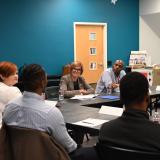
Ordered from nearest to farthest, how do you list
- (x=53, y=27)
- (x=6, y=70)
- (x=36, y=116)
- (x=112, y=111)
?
(x=36, y=116) < (x=112, y=111) < (x=6, y=70) < (x=53, y=27)

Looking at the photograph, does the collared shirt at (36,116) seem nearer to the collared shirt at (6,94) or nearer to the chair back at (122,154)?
the chair back at (122,154)

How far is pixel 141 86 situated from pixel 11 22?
5.35 m

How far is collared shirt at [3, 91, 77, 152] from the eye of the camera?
2.04m

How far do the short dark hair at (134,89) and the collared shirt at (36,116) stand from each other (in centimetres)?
57

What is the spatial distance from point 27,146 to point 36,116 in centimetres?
23

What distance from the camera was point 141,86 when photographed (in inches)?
65.0

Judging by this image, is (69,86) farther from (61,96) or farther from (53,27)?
(53,27)

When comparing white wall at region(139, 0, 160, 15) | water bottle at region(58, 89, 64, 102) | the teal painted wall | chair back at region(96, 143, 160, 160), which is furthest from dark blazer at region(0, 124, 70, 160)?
white wall at region(139, 0, 160, 15)

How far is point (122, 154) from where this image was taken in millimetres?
1587

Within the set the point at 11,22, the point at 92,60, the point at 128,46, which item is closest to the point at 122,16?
the point at 128,46

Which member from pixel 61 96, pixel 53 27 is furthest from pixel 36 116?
pixel 53 27

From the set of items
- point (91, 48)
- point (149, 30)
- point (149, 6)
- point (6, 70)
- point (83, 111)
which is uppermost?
point (149, 6)

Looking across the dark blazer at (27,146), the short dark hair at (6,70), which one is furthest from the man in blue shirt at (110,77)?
the dark blazer at (27,146)

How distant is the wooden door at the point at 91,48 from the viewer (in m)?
7.66
